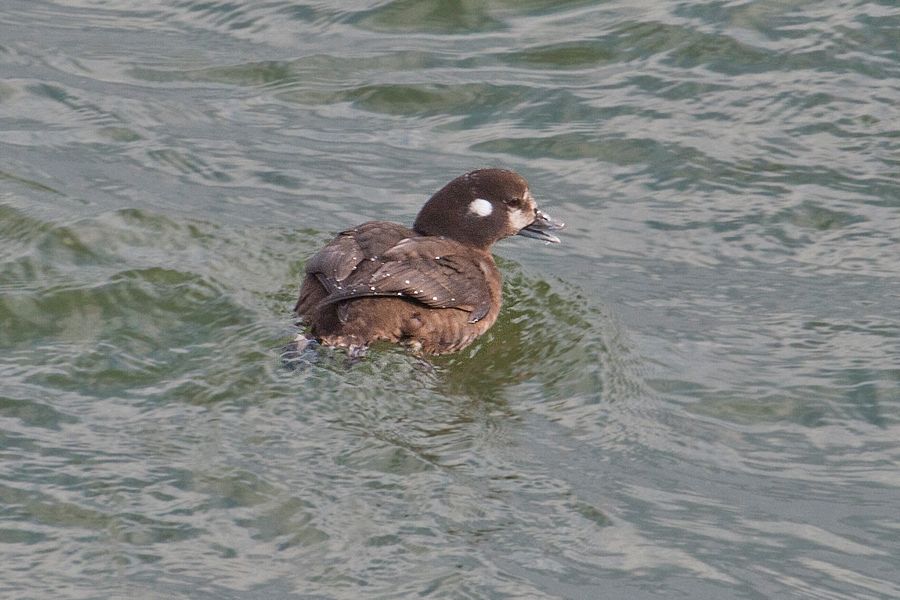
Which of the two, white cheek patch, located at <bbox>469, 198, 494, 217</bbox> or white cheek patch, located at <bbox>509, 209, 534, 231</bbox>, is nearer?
white cheek patch, located at <bbox>469, 198, 494, 217</bbox>

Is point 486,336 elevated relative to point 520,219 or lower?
lower

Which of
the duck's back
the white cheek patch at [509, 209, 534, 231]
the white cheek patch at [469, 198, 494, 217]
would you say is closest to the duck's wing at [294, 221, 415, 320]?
the duck's back

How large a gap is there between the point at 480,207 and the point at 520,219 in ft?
1.00

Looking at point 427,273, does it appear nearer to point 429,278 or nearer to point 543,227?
point 429,278

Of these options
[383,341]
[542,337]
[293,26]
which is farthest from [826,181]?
[293,26]

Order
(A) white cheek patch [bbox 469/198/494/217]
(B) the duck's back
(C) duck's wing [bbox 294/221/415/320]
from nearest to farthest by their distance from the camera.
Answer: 1. (B) the duck's back
2. (C) duck's wing [bbox 294/221/415/320]
3. (A) white cheek patch [bbox 469/198/494/217]

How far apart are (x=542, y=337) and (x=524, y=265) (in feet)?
4.03

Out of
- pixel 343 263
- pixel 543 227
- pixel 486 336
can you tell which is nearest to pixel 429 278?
pixel 343 263

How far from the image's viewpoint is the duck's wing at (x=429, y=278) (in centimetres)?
827

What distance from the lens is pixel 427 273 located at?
339 inches

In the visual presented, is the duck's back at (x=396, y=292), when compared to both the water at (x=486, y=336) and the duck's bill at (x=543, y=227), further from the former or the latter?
the duck's bill at (x=543, y=227)

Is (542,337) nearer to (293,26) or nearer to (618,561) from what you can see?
(618,561)

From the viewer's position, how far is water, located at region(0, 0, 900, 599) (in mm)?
6695

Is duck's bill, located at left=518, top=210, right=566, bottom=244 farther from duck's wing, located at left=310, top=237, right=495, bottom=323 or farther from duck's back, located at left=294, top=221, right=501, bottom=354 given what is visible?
duck's back, located at left=294, top=221, right=501, bottom=354
